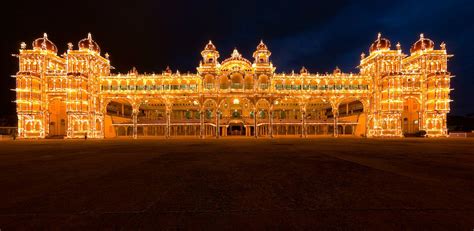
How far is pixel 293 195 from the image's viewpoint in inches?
257

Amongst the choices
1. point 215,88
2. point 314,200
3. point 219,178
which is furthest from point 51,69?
point 314,200

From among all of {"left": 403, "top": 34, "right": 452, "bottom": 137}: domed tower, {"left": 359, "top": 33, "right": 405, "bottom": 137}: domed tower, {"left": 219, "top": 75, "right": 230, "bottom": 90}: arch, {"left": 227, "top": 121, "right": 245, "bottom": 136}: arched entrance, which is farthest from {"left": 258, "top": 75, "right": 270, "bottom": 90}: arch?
{"left": 403, "top": 34, "right": 452, "bottom": 137}: domed tower

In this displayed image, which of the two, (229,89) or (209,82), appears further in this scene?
(209,82)

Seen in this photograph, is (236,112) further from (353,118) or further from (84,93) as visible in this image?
(84,93)

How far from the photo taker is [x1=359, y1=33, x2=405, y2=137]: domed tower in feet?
159

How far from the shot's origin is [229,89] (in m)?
49.9

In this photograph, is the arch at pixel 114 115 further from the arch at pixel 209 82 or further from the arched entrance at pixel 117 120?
the arch at pixel 209 82

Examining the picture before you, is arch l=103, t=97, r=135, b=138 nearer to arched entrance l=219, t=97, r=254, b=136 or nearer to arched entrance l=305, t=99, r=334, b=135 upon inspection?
arched entrance l=219, t=97, r=254, b=136

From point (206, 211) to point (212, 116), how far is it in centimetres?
5336

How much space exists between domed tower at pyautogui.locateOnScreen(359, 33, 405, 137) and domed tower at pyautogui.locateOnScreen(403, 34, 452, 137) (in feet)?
13.8

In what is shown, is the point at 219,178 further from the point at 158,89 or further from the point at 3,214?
the point at 158,89

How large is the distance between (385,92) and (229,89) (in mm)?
30238

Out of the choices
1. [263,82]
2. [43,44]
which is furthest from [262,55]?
[43,44]

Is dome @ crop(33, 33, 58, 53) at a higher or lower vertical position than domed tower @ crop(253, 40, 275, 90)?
higher
